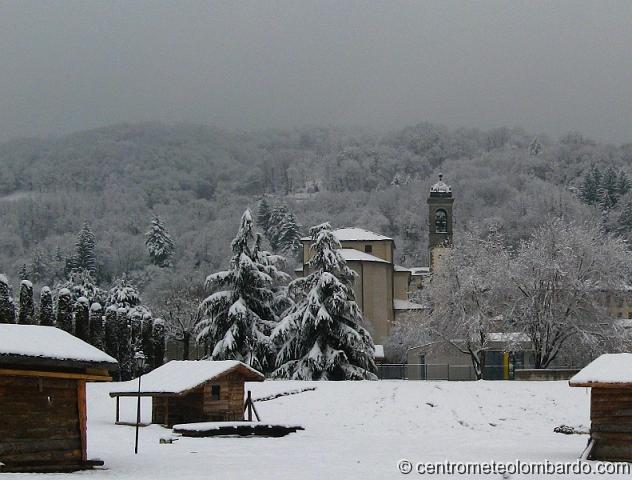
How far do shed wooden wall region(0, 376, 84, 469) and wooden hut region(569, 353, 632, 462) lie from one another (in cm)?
1272

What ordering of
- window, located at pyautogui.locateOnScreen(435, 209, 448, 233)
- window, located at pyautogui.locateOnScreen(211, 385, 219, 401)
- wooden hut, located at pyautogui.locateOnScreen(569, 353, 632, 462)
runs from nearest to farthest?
wooden hut, located at pyautogui.locateOnScreen(569, 353, 632, 462), window, located at pyautogui.locateOnScreen(211, 385, 219, 401), window, located at pyautogui.locateOnScreen(435, 209, 448, 233)

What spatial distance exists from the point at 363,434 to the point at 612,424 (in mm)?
13102

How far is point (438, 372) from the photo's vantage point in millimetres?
74438

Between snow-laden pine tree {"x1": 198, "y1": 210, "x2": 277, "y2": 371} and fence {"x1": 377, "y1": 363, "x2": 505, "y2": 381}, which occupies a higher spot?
snow-laden pine tree {"x1": 198, "y1": 210, "x2": 277, "y2": 371}

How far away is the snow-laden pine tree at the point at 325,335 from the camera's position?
54250mm

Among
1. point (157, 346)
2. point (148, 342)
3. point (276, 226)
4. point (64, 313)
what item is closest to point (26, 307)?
point (64, 313)

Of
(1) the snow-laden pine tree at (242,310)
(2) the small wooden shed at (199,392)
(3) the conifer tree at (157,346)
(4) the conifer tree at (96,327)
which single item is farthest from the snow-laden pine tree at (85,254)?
(2) the small wooden shed at (199,392)

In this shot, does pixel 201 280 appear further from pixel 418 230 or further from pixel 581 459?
pixel 581 459

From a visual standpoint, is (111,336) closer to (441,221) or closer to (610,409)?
(610,409)

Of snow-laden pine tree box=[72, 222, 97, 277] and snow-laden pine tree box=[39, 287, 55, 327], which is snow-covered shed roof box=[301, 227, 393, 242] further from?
snow-laden pine tree box=[72, 222, 97, 277]

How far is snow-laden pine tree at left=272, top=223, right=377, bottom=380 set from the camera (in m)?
54.2

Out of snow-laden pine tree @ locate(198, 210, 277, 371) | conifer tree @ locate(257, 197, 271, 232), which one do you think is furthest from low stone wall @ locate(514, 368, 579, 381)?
conifer tree @ locate(257, 197, 271, 232)

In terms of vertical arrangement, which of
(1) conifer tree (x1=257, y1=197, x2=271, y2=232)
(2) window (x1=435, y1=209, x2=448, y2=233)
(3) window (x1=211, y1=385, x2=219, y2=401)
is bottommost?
(3) window (x1=211, y1=385, x2=219, y2=401)

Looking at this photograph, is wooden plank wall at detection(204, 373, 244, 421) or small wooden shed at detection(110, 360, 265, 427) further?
wooden plank wall at detection(204, 373, 244, 421)
